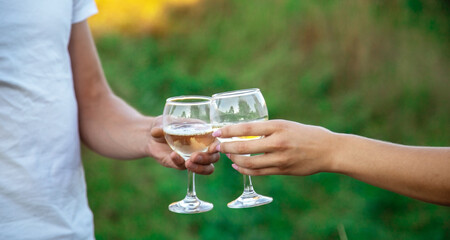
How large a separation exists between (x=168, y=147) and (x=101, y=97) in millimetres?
439

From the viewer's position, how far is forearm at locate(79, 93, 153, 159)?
2193 mm

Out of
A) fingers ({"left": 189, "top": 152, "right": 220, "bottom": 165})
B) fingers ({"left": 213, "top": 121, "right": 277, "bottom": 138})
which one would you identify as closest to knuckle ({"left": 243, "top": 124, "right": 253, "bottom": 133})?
fingers ({"left": 213, "top": 121, "right": 277, "bottom": 138})

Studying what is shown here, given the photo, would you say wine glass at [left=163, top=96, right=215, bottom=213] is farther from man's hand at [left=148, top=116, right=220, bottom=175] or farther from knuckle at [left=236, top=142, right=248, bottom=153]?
knuckle at [left=236, top=142, right=248, bottom=153]

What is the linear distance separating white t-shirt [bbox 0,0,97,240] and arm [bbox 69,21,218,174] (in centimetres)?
22

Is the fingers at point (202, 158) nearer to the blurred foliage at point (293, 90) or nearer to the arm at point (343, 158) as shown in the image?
the arm at point (343, 158)

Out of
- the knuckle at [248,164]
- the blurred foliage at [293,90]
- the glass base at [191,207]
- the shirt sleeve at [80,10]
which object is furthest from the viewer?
the blurred foliage at [293,90]

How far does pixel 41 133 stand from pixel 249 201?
784mm

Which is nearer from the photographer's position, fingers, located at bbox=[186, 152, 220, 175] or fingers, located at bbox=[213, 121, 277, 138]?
fingers, located at bbox=[213, 121, 277, 138]

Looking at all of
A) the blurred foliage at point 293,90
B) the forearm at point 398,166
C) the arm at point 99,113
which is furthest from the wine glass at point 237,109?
the blurred foliage at point 293,90

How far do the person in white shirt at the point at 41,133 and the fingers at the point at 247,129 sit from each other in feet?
0.68

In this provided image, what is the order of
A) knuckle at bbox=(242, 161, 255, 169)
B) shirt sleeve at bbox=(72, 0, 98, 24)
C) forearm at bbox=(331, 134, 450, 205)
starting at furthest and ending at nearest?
shirt sleeve at bbox=(72, 0, 98, 24) → knuckle at bbox=(242, 161, 255, 169) → forearm at bbox=(331, 134, 450, 205)

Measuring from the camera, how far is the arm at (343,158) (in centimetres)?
167

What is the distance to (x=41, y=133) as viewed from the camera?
1.86m

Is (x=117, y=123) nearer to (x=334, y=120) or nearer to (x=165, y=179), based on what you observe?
(x=165, y=179)
